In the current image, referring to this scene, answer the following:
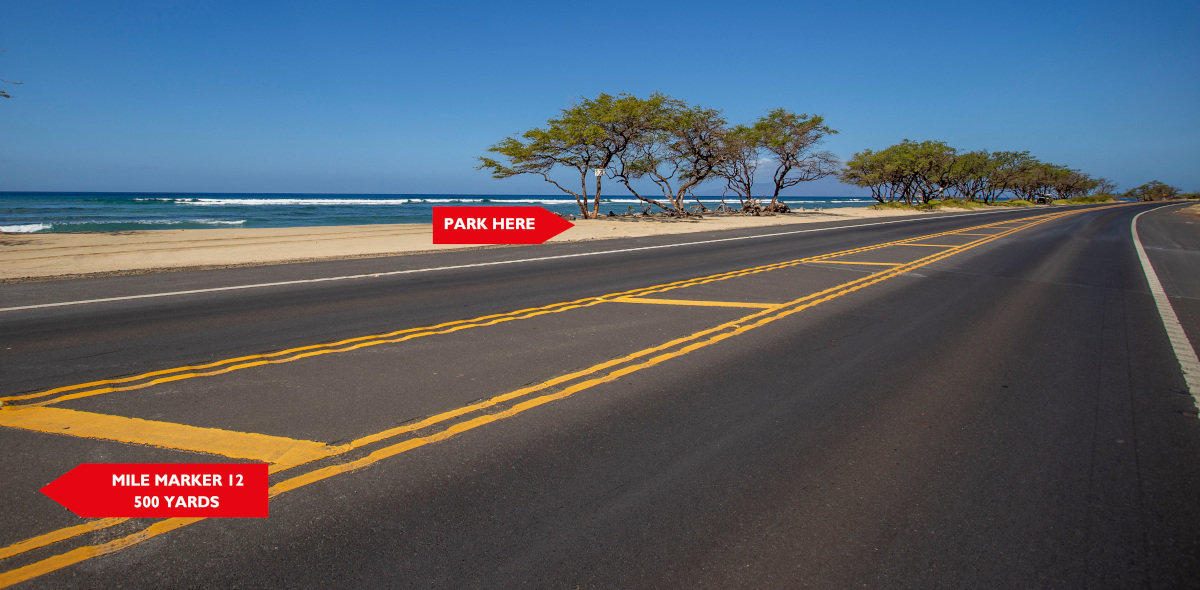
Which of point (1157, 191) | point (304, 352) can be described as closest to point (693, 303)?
point (304, 352)

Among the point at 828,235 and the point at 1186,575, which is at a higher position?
the point at 828,235

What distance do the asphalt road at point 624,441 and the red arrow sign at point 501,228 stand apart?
41.5ft

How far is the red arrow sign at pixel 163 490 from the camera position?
3.26 metres

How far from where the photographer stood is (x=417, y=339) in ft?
22.4

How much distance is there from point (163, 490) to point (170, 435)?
709mm

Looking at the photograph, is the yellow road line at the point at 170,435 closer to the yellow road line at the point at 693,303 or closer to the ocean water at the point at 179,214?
the yellow road line at the point at 693,303

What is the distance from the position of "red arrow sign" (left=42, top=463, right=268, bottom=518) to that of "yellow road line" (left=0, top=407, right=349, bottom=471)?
177 mm

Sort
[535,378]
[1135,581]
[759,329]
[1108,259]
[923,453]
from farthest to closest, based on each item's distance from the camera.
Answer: [1108,259], [759,329], [535,378], [923,453], [1135,581]

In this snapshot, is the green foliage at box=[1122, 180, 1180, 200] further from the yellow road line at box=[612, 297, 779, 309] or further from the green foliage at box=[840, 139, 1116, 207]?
the yellow road line at box=[612, 297, 779, 309]

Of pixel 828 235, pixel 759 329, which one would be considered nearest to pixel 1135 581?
pixel 759 329

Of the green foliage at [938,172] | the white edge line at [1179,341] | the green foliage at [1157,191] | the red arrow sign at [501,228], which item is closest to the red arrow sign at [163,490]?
the white edge line at [1179,341]

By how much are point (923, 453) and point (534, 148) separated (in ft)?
101

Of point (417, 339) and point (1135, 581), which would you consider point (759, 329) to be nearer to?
point (417, 339)

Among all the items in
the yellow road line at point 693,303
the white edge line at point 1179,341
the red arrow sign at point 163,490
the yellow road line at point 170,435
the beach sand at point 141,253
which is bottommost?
the red arrow sign at point 163,490
